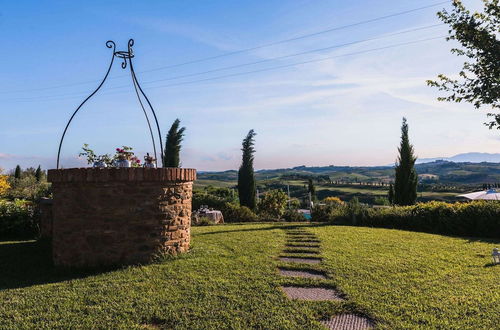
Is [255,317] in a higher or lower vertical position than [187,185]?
lower

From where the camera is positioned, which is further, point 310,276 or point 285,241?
point 285,241

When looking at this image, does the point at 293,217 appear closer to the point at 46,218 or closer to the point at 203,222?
the point at 203,222

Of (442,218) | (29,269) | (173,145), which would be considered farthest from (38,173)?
(442,218)

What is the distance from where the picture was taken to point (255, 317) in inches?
143

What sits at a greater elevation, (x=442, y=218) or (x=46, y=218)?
(x=46, y=218)

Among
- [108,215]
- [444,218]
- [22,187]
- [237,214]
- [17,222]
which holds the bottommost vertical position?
[237,214]

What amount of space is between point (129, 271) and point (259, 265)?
2.10 metres

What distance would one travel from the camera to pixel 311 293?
4457 millimetres

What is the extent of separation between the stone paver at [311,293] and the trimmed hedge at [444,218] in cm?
787

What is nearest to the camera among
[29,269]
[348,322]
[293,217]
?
[348,322]

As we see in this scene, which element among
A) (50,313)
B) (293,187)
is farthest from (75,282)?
(293,187)

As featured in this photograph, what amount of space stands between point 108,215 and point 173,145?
17.7m

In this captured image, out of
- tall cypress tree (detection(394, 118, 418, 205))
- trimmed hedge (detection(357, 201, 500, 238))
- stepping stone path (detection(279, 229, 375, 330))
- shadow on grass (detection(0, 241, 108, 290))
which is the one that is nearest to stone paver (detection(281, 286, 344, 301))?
stepping stone path (detection(279, 229, 375, 330))

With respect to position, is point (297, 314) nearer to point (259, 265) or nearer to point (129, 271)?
point (259, 265)
